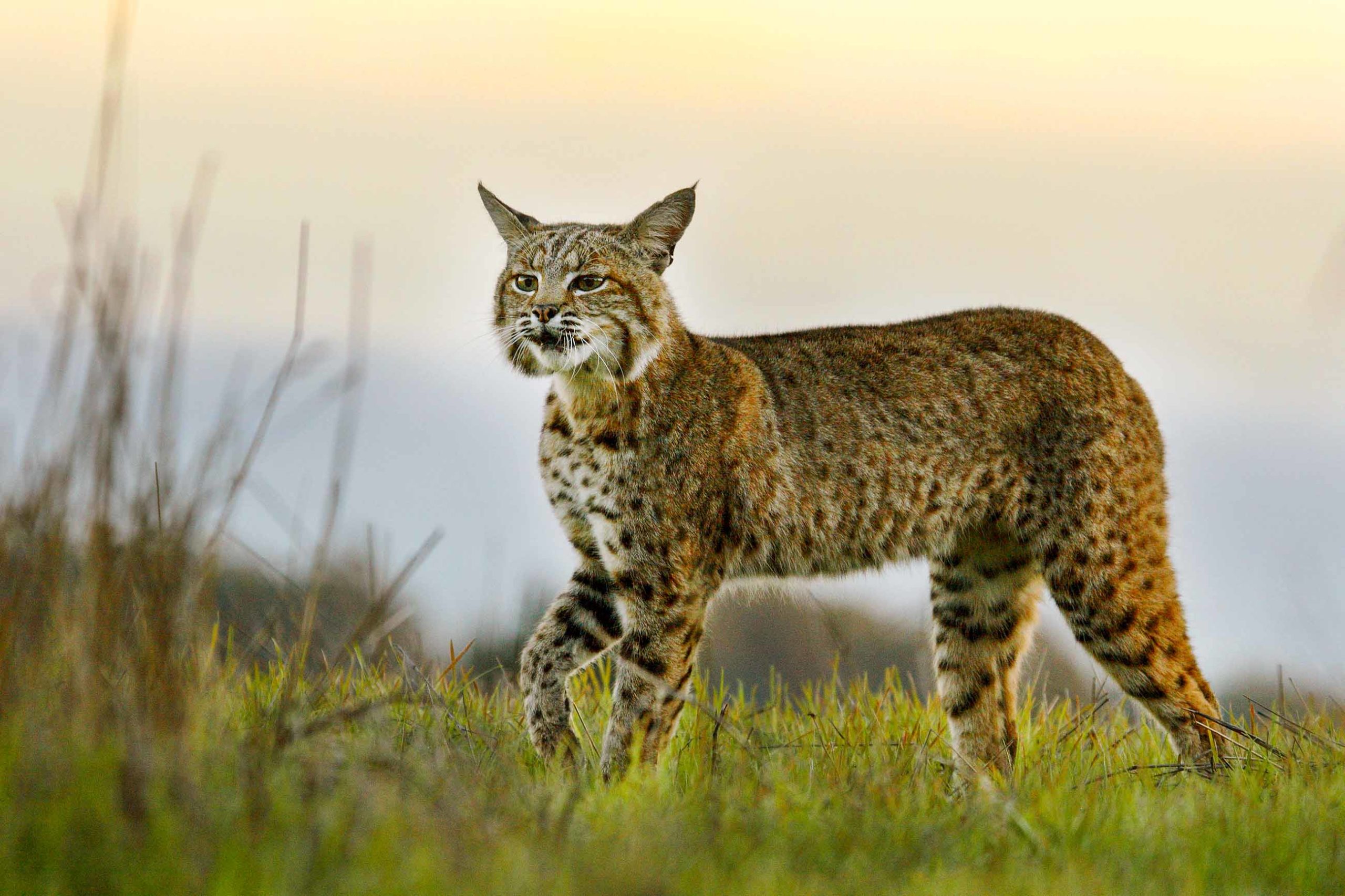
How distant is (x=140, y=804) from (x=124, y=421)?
105cm

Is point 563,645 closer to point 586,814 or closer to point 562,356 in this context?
point 562,356

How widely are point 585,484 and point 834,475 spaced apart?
1.29 m

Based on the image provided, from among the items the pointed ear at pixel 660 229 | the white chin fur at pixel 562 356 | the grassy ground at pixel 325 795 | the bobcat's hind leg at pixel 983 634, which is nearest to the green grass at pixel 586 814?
the grassy ground at pixel 325 795

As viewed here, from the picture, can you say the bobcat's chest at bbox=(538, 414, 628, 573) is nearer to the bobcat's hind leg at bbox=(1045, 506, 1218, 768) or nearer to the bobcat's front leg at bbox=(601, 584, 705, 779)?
the bobcat's front leg at bbox=(601, 584, 705, 779)

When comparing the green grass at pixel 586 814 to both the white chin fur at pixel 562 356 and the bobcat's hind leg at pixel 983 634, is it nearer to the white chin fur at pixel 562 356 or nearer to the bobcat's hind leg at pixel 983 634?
the bobcat's hind leg at pixel 983 634

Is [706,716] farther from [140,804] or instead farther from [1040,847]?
[140,804]

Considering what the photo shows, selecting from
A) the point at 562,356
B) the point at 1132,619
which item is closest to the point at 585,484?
the point at 562,356

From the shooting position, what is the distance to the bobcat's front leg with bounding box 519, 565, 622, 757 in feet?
20.4

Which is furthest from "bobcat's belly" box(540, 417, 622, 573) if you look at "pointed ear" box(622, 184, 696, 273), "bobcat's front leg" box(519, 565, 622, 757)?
"pointed ear" box(622, 184, 696, 273)

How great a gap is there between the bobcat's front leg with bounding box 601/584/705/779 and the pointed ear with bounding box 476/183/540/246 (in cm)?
197

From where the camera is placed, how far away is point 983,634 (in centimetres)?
721

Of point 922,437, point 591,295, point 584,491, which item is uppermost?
point 591,295

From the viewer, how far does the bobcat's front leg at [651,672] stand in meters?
5.75

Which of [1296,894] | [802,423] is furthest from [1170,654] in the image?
[1296,894]
